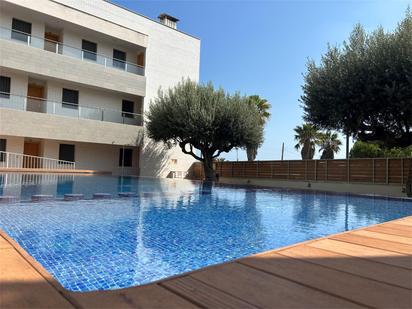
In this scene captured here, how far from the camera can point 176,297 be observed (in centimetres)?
226

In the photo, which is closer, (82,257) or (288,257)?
(288,257)

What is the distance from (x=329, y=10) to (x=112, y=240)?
41.9 feet

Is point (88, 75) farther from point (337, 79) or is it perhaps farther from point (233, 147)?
point (337, 79)

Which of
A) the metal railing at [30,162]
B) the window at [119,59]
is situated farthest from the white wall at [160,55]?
the metal railing at [30,162]

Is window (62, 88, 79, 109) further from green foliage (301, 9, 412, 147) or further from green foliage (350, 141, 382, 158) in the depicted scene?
green foliage (350, 141, 382, 158)

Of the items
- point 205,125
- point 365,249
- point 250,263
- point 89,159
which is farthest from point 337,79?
point 89,159

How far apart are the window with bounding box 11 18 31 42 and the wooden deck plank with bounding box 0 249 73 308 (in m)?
19.9

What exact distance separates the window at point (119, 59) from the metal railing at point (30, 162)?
7.24m

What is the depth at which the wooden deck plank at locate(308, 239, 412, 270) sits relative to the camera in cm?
328

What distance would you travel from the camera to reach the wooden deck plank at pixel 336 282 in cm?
Answer: 230

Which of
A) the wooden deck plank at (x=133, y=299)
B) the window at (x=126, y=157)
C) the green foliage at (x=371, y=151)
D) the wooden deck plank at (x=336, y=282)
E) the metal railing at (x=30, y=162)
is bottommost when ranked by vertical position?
the wooden deck plank at (x=133, y=299)

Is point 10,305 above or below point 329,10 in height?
below

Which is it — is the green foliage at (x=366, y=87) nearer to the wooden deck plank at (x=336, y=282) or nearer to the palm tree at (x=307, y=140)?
the wooden deck plank at (x=336, y=282)

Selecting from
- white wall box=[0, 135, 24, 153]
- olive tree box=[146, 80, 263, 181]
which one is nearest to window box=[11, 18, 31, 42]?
white wall box=[0, 135, 24, 153]
